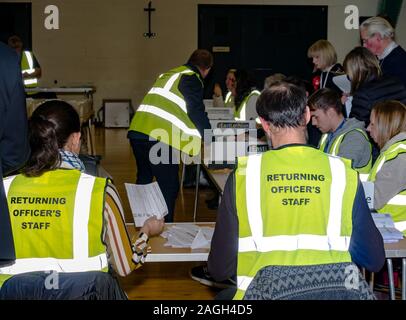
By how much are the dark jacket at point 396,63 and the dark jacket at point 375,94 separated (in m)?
0.60

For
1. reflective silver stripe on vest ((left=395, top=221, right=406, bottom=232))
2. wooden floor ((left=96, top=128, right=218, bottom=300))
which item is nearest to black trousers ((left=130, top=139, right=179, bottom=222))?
wooden floor ((left=96, top=128, right=218, bottom=300))

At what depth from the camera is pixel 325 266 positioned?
2.09 meters

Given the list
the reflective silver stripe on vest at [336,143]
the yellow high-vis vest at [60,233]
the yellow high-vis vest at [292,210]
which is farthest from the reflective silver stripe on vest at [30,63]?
the yellow high-vis vest at [292,210]

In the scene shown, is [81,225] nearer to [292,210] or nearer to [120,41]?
[292,210]

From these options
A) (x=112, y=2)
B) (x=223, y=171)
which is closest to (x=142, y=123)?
(x=223, y=171)

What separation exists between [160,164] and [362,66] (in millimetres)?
1773

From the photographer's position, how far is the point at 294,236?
7.61 ft

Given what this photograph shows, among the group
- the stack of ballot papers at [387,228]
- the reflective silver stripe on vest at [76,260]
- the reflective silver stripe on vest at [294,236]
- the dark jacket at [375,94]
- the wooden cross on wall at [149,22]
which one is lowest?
the stack of ballot papers at [387,228]

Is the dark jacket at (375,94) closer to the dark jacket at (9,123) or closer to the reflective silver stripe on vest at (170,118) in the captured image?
the reflective silver stripe on vest at (170,118)

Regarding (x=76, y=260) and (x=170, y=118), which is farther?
(x=170, y=118)

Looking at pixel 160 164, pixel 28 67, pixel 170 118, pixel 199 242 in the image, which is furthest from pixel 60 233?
pixel 28 67

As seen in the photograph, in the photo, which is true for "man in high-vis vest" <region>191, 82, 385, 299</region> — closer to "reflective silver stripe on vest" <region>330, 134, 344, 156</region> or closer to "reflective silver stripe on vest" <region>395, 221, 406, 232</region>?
"reflective silver stripe on vest" <region>395, 221, 406, 232</region>

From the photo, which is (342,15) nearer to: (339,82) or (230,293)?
(339,82)

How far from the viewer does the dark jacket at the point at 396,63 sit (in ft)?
17.9
